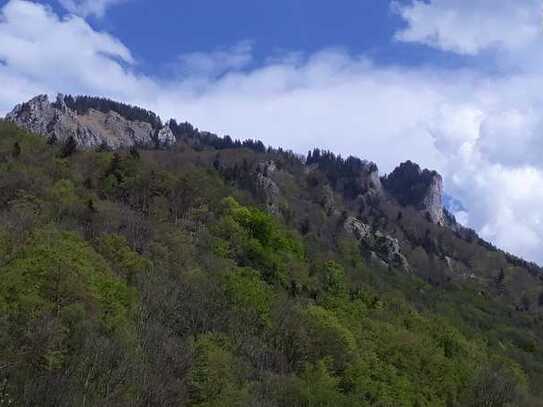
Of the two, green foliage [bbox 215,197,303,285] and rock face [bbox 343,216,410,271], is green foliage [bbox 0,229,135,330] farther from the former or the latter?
rock face [bbox 343,216,410,271]

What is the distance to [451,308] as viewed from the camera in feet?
459

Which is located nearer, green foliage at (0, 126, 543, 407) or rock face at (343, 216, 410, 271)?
green foliage at (0, 126, 543, 407)

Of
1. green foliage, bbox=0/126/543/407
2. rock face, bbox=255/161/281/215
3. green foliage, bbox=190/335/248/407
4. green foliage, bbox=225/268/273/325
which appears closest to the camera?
green foliage, bbox=0/126/543/407

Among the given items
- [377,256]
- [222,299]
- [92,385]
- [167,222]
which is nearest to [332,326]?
[222,299]

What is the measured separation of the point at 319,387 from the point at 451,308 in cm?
9143

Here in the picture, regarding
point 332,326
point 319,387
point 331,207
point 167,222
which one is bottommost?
point 319,387

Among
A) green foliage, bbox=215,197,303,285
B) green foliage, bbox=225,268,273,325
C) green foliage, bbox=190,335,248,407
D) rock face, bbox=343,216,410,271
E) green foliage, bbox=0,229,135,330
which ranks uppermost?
rock face, bbox=343,216,410,271

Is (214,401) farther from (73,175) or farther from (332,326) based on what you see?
(73,175)

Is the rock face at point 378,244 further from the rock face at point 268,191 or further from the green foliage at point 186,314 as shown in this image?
the green foliage at point 186,314

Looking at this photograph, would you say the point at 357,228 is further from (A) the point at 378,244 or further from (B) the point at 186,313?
(B) the point at 186,313

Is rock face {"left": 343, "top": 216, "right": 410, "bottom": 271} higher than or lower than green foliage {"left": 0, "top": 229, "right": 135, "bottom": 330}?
higher

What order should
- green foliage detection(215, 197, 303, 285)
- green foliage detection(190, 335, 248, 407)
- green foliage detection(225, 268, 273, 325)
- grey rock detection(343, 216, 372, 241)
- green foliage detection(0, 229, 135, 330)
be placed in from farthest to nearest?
grey rock detection(343, 216, 372, 241) < green foliage detection(215, 197, 303, 285) < green foliage detection(225, 268, 273, 325) < green foliage detection(190, 335, 248, 407) < green foliage detection(0, 229, 135, 330)

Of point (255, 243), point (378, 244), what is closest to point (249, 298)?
point (255, 243)

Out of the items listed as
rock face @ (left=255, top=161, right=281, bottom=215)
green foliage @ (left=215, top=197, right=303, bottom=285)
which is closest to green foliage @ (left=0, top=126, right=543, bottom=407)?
green foliage @ (left=215, top=197, right=303, bottom=285)
